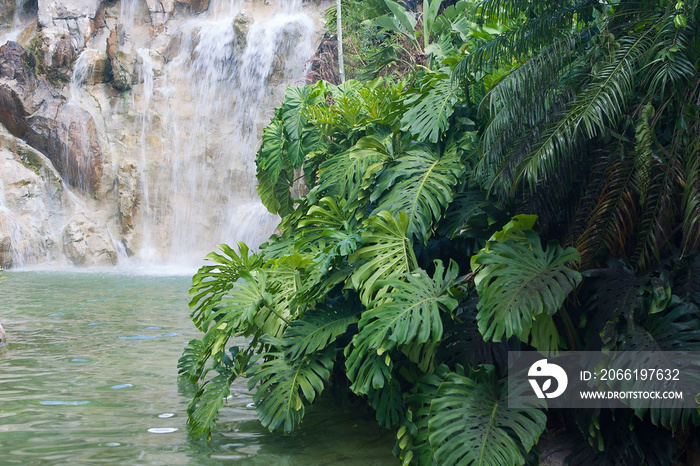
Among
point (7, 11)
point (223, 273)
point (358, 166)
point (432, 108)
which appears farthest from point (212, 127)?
point (432, 108)

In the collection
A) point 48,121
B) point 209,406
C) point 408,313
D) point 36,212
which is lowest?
point 36,212

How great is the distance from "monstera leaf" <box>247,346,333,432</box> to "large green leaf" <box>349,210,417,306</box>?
0.49 metres

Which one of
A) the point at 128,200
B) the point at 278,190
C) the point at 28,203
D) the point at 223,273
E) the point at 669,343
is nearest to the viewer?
the point at 669,343

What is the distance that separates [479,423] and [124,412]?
2.39 m

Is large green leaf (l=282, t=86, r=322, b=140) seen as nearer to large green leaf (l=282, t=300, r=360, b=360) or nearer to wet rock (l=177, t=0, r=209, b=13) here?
large green leaf (l=282, t=300, r=360, b=360)

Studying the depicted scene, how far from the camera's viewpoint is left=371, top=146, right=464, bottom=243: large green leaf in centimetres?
332

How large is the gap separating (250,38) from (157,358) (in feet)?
47.9

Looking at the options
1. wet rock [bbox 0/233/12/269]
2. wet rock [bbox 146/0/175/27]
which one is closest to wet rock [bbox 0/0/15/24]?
wet rock [bbox 146/0/175/27]

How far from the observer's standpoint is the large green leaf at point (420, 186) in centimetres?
332

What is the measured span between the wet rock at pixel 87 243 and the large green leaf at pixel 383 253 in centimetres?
1475

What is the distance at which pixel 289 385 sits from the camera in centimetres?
328

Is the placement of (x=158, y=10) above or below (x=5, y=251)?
above

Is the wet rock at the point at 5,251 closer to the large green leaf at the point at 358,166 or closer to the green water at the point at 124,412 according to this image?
the green water at the point at 124,412

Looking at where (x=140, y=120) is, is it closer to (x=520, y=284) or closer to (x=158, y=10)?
(x=158, y=10)
